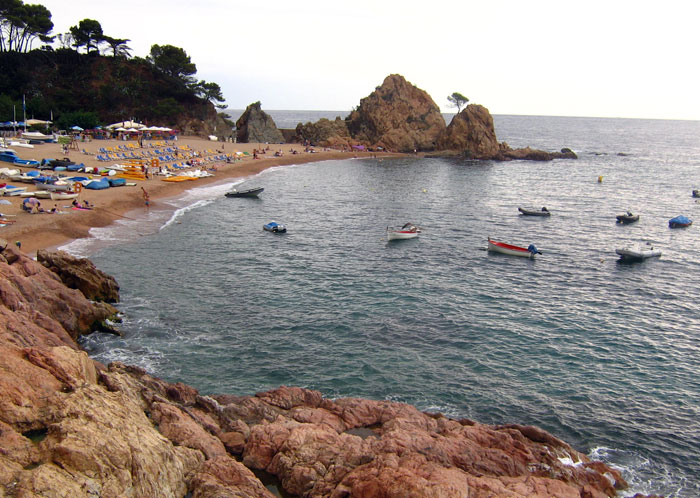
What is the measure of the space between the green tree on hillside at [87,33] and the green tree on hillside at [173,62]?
12.1m

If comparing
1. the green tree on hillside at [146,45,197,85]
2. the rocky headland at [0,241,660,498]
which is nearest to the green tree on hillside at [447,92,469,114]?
the green tree on hillside at [146,45,197,85]

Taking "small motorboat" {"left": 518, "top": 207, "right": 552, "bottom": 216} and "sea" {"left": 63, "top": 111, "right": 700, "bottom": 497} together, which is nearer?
"sea" {"left": 63, "top": 111, "right": 700, "bottom": 497}

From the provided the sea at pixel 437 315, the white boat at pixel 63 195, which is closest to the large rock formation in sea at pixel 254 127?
the sea at pixel 437 315

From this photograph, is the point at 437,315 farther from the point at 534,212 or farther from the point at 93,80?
the point at 93,80

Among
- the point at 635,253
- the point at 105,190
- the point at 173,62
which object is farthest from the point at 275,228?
the point at 173,62

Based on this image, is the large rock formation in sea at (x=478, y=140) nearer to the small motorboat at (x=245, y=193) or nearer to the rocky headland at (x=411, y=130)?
the rocky headland at (x=411, y=130)

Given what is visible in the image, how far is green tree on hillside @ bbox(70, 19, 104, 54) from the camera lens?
371ft

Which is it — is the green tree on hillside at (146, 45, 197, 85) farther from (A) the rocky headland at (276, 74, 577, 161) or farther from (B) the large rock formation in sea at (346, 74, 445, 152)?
(B) the large rock formation in sea at (346, 74, 445, 152)

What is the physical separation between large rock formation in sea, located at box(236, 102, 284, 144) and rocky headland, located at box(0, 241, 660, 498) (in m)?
105

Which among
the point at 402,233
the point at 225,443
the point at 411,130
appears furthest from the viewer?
the point at 411,130

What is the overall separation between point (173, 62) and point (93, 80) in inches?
723

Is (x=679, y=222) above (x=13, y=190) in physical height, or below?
below

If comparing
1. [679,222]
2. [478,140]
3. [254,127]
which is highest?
[254,127]

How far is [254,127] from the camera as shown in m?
124
